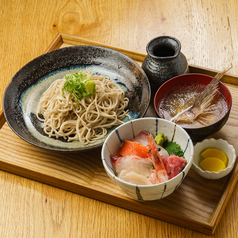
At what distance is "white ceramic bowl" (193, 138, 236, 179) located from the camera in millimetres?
1472

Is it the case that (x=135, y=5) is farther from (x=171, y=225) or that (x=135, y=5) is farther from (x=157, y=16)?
(x=171, y=225)

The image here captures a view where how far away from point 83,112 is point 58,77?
39cm

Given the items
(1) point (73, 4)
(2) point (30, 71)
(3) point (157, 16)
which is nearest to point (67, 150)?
(2) point (30, 71)

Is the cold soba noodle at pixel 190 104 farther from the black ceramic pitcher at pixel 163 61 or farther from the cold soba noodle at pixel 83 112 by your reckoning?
the cold soba noodle at pixel 83 112

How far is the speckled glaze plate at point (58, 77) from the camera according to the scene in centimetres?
179

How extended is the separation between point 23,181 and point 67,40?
1.23m

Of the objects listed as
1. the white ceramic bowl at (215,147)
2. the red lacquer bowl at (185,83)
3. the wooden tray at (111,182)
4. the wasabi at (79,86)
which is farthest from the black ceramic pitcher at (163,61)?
the white ceramic bowl at (215,147)

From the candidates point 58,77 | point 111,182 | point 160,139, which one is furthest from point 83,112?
point 160,139

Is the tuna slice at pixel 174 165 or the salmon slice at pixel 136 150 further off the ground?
the tuna slice at pixel 174 165

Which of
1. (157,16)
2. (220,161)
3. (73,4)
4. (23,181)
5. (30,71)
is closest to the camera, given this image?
(220,161)

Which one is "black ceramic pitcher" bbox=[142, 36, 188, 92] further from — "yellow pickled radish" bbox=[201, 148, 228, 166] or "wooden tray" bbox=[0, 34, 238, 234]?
"yellow pickled radish" bbox=[201, 148, 228, 166]

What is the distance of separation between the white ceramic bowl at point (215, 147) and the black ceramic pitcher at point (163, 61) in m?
0.48

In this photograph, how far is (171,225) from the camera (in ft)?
4.88

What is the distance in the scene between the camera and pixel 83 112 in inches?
75.2
